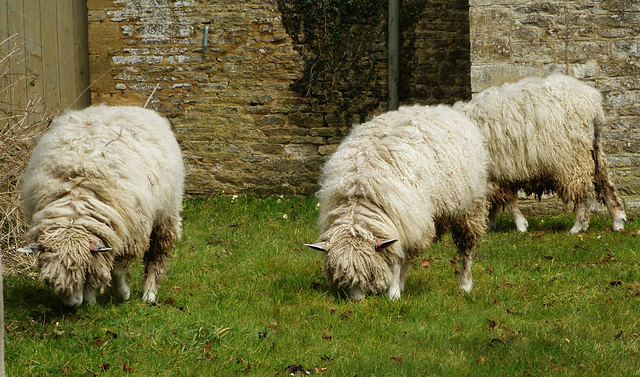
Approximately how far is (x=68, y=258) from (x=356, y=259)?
176cm

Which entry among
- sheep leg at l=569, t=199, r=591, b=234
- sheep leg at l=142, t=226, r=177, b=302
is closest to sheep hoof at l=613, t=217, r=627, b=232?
sheep leg at l=569, t=199, r=591, b=234

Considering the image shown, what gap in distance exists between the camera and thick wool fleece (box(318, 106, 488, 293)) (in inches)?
189

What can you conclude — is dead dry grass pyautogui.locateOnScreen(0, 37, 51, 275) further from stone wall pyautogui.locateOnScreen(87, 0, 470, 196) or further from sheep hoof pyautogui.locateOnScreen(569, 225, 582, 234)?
sheep hoof pyautogui.locateOnScreen(569, 225, 582, 234)

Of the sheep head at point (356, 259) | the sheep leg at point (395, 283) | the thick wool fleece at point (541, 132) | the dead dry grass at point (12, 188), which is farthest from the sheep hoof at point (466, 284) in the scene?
the dead dry grass at point (12, 188)

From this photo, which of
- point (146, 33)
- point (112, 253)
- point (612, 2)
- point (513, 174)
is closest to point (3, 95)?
point (146, 33)

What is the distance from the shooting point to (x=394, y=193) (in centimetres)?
479

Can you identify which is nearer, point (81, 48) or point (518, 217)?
point (518, 217)

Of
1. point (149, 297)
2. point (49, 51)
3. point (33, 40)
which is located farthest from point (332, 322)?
point (49, 51)

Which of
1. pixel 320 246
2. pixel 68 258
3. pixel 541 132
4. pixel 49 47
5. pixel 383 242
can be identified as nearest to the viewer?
pixel 68 258

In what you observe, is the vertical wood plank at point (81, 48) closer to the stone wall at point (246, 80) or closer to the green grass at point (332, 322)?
the stone wall at point (246, 80)

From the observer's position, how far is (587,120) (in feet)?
24.7

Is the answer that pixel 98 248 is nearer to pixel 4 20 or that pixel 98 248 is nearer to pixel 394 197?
pixel 394 197

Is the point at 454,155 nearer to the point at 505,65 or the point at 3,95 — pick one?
the point at 505,65

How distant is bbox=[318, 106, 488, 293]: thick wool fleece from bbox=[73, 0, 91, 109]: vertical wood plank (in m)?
5.90
